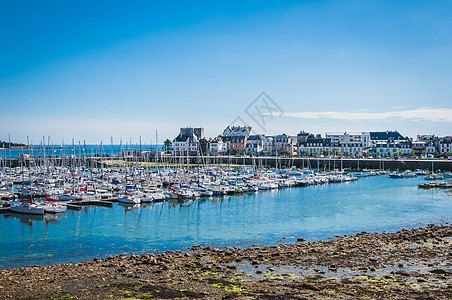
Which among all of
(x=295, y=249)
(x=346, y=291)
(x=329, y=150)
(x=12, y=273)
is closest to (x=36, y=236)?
(x=12, y=273)

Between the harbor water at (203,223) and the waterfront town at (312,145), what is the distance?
5863 centimetres

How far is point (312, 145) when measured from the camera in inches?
4341

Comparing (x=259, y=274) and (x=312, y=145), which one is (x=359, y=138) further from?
(x=259, y=274)

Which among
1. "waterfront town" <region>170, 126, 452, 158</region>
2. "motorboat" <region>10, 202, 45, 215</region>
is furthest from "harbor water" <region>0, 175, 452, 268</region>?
"waterfront town" <region>170, 126, 452, 158</region>

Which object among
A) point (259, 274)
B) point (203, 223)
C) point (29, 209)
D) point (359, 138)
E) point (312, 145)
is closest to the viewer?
point (259, 274)

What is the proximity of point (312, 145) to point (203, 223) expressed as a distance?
86.2 m

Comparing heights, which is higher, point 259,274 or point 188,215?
point 259,274

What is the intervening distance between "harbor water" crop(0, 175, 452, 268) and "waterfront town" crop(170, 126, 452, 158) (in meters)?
58.6

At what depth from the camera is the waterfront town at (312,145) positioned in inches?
3947

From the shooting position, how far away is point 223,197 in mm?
42969

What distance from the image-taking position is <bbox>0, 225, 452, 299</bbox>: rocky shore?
43.8 feet

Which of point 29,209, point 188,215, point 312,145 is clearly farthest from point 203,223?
point 312,145

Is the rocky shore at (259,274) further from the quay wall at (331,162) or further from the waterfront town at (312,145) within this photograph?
the waterfront town at (312,145)

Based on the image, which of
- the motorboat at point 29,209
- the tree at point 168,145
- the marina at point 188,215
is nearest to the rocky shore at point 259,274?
the marina at point 188,215
